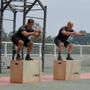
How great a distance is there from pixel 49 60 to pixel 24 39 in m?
10.6

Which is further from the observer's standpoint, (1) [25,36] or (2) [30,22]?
(1) [25,36]

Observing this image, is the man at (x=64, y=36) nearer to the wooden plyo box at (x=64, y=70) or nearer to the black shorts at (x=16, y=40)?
the wooden plyo box at (x=64, y=70)

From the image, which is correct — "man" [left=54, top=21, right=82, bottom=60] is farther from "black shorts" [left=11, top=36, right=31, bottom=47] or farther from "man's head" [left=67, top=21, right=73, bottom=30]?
"black shorts" [left=11, top=36, right=31, bottom=47]

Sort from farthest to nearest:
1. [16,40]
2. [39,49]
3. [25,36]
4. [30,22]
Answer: [39,49]
[16,40]
[25,36]
[30,22]

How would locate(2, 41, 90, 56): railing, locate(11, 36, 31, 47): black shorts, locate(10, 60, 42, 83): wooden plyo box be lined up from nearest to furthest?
locate(10, 60, 42, 83): wooden plyo box < locate(11, 36, 31, 47): black shorts < locate(2, 41, 90, 56): railing

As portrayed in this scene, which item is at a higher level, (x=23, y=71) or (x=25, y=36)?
(x=25, y=36)

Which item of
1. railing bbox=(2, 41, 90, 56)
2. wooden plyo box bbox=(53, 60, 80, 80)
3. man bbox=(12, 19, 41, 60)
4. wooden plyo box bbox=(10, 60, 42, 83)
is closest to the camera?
wooden plyo box bbox=(10, 60, 42, 83)

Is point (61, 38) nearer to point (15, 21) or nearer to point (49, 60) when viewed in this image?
point (15, 21)

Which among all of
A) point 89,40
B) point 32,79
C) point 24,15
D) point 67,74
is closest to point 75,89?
point 32,79

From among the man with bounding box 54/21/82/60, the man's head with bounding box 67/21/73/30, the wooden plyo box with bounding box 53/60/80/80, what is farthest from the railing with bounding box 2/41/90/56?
the man's head with bounding box 67/21/73/30

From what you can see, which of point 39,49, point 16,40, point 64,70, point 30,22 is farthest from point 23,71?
point 39,49

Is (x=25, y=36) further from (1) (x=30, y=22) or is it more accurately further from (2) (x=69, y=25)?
(2) (x=69, y=25)

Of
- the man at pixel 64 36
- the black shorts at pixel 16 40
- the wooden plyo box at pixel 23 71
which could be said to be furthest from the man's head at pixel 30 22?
the man at pixel 64 36

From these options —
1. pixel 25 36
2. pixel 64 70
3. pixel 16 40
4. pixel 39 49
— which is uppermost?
pixel 25 36
